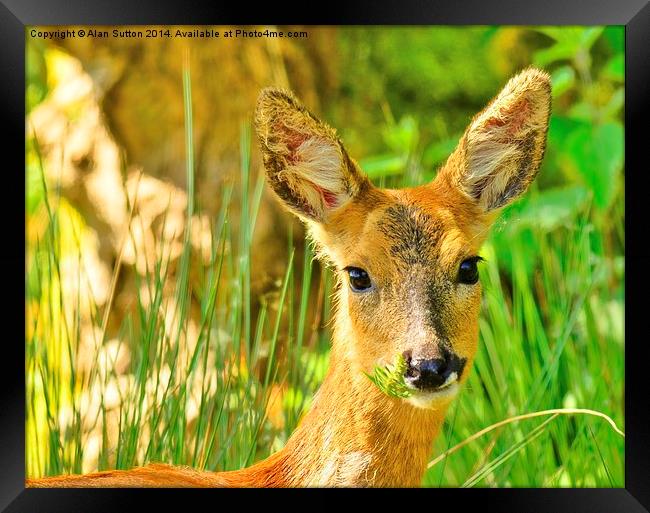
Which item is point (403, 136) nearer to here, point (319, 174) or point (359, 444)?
point (319, 174)

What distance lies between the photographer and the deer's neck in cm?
295

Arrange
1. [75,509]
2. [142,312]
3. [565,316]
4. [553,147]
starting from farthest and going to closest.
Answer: [553,147]
[565,316]
[142,312]
[75,509]

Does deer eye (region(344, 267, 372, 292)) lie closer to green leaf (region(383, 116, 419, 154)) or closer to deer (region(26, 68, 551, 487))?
deer (region(26, 68, 551, 487))

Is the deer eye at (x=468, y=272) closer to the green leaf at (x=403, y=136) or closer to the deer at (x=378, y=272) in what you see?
the deer at (x=378, y=272)

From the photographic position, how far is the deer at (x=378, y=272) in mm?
2930

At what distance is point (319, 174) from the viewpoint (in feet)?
10.1

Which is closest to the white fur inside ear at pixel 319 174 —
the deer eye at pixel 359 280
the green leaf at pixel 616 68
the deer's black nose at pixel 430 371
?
the deer eye at pixel 359 280

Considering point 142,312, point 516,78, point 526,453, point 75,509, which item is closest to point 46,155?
point 142,312

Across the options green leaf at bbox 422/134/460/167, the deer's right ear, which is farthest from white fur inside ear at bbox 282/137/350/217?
green leaf at bbox 422/134/460/167

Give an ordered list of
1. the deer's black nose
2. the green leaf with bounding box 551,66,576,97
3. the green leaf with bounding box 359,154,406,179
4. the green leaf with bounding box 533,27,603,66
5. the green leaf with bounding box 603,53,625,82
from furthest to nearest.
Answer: the green leaf with bounding box 359,154,406,179 → the green leaf with bounding box 551,66,576,97 → the green leaf with bounding box 533,27,603,66 → the green leaf with bounding box 603,53,625,82 → the deer's black nose

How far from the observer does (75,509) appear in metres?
2.93
